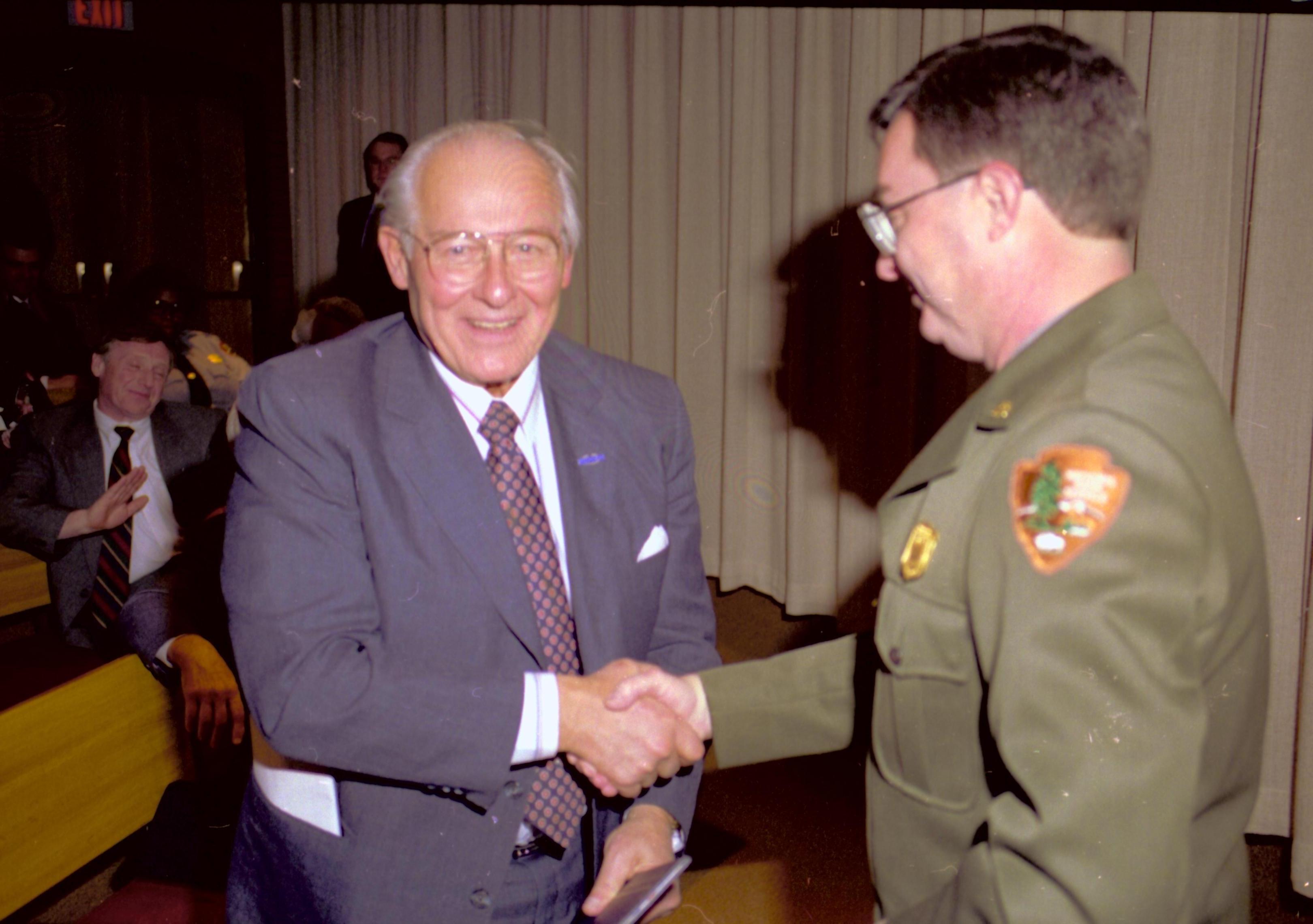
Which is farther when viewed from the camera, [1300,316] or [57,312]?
[57,312]

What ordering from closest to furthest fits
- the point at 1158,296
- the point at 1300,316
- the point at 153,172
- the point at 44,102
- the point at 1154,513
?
1. the point at 1154,513
2. the point at 1158,296
3. the point at 1300,316
4. the point at 44,102
5. the point at 153,172

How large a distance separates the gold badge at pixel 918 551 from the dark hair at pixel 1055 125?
401 millimetres

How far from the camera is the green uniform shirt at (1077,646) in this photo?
753 millimetres

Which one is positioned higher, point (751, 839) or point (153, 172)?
point (153, 172)

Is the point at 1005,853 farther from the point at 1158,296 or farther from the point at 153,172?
the point at 153,172

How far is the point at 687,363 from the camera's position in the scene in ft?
12.2

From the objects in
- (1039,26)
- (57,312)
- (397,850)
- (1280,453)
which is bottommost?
(397,850)

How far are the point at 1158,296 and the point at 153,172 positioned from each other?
5.29 m

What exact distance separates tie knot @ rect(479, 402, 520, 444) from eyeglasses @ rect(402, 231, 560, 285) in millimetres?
211

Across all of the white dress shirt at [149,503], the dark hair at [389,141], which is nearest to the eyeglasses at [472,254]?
the white dress shirt at [149,503]

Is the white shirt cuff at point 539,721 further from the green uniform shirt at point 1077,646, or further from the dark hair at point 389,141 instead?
the dark hair at point 389,141

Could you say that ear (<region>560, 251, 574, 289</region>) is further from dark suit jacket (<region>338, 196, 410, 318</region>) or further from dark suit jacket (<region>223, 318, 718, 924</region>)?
dark suit jacket (<region>338, 196, 410, 318</region>)

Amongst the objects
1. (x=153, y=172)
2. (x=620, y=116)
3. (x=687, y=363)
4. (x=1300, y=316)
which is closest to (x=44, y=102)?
(x=153, y=172)

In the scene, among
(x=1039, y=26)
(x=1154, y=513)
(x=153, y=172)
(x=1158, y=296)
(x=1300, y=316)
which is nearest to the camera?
(x=1154, y=513)
